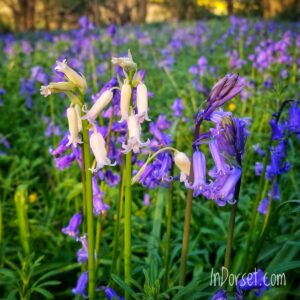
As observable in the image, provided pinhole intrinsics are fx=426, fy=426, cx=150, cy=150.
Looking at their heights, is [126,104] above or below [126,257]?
above

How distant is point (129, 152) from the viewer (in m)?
1.55

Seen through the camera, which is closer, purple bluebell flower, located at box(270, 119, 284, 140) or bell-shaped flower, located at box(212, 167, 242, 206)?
bell-shaped flower, located at box(212, 167, 242, 206)

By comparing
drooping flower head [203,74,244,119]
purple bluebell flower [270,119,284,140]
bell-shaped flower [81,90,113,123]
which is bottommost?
purple bluebell flower [270,119,284,140]

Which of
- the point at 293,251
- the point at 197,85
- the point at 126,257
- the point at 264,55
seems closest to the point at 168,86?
the point at 197,85

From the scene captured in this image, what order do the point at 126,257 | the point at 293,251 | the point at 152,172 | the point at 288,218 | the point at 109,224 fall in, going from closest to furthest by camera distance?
the point at 126,257 < the point at 152,172 < the point at 293,251 < the point at 288,218 < the point at 109,224

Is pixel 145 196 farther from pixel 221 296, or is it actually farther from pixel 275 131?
pixel 221 296

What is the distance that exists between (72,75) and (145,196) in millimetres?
2107

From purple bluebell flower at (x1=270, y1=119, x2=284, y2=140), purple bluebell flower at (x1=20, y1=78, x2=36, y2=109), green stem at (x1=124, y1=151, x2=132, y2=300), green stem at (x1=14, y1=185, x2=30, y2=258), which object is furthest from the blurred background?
green stem at (x1=124, y1=151, x2=132, y2=300)

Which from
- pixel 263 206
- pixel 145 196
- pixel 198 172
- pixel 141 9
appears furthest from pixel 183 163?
pixel 141 9

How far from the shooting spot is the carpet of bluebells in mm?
1491

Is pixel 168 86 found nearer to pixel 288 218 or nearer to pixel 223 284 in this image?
pixel 288 218

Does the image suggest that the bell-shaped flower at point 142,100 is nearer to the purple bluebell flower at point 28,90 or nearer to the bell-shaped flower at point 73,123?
the bell-shaped flower at point 73,123

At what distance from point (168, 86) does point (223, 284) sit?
4901 mm

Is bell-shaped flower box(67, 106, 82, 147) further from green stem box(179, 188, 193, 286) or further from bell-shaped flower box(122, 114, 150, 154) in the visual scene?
green stem box(179, 188, 193, 286)
